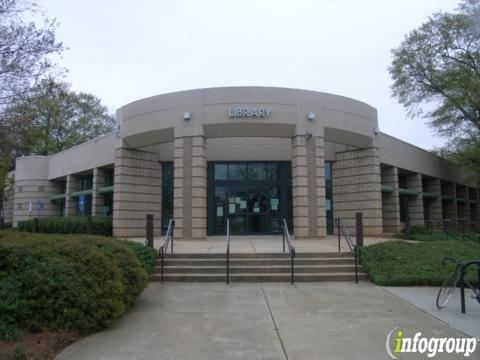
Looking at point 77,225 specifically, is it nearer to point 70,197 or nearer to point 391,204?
point 70,197

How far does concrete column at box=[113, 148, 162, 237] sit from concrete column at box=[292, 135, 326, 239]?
24.9ft

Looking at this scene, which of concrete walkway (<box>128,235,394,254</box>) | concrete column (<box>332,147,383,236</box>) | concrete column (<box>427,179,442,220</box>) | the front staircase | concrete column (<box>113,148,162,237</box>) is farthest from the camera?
concrete column (<box>427,179,442,220</box>)

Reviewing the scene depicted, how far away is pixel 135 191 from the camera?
1942 centimetres

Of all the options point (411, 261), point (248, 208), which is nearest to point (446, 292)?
point (411, 261)

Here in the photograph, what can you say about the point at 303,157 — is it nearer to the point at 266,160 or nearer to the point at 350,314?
the point at 266,160

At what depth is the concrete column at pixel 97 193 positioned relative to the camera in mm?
22812

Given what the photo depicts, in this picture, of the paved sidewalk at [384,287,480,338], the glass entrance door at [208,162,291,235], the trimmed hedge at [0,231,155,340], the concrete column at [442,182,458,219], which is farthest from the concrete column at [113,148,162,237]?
the concrete column at [442,182,458,219]

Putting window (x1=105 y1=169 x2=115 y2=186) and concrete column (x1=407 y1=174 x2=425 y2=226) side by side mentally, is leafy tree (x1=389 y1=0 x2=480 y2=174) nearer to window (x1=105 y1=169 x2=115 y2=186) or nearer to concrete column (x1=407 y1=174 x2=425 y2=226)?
concrete column (x1=407 y1=174 x2=425 y2=226)

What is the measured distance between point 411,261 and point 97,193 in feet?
60.0

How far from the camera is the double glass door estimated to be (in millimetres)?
20031

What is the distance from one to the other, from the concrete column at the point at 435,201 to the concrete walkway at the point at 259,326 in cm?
2242

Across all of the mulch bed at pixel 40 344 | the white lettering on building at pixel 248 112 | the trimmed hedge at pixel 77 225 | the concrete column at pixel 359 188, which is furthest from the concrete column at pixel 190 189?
the mulch bed at pixel 40 344

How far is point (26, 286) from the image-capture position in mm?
5688

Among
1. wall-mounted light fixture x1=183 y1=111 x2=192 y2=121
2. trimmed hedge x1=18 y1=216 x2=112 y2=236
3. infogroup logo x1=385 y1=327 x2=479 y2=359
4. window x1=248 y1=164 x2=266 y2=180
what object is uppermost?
wall-mounted light fixture x1=183 y1=111 x2=192 y2=121
